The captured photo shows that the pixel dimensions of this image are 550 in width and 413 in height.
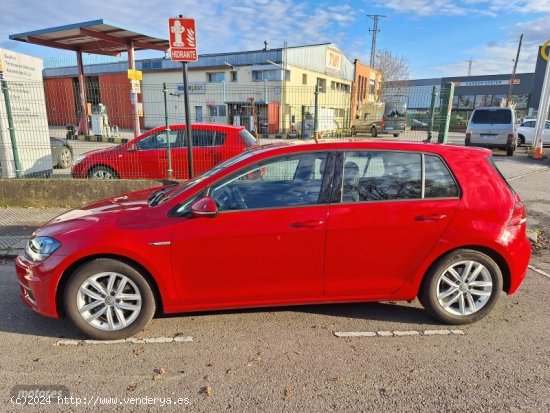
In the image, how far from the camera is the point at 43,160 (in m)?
8.72

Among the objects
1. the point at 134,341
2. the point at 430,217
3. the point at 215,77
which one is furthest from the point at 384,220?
the point at 215,77

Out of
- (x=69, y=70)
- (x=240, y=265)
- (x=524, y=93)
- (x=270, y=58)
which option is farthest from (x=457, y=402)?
(x=524, y=93)

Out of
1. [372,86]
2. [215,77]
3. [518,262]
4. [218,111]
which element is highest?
[372,86]

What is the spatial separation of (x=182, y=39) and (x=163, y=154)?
2736 mm

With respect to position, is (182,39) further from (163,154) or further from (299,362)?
(299,362)

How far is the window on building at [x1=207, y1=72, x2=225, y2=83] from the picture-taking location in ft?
108

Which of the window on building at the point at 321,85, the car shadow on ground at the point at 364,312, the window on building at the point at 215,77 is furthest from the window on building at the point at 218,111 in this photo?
the window on building at the point at 215,77

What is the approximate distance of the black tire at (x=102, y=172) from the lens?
8.20 meters

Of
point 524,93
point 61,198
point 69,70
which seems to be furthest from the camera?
point 524,93

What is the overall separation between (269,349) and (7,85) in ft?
25.9

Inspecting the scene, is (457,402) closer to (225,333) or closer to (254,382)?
(254,382)

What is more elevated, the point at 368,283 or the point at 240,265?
the point at 240,265

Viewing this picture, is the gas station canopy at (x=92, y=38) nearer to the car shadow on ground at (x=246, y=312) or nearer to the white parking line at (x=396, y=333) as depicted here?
the car shadow on ground at (x=246, y=312)

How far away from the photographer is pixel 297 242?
3.08 metres
